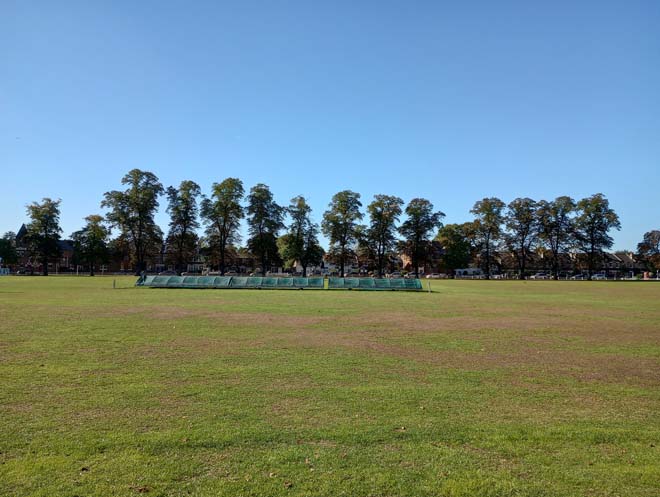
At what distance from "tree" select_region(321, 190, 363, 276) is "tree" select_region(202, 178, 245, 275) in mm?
17889

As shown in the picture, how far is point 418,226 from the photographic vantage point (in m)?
98.9

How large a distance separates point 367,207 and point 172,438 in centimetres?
9131

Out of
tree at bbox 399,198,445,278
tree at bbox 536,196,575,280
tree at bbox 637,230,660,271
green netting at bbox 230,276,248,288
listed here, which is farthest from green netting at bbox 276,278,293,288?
tree at bbox 637,230,660,271

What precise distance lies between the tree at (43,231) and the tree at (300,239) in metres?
45.8

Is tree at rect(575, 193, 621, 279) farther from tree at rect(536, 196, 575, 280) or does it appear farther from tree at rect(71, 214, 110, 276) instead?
tree at rect(71, 214, 110, 276)

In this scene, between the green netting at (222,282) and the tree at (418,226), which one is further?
the tree at (418,226)

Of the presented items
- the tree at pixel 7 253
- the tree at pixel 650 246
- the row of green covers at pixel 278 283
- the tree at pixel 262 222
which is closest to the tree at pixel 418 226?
the tree at pixel 262 222

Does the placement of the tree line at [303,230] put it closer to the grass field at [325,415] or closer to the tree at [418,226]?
the tree at [418,226]

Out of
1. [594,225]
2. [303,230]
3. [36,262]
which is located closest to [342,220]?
[303,230]

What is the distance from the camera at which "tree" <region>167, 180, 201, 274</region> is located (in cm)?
8856

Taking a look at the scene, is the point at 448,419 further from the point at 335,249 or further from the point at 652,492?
the point at 335,249

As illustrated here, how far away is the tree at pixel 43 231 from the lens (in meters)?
89.4

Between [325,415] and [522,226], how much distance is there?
10574 centimetres

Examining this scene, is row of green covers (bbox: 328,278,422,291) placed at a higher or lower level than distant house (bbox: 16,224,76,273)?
lower
